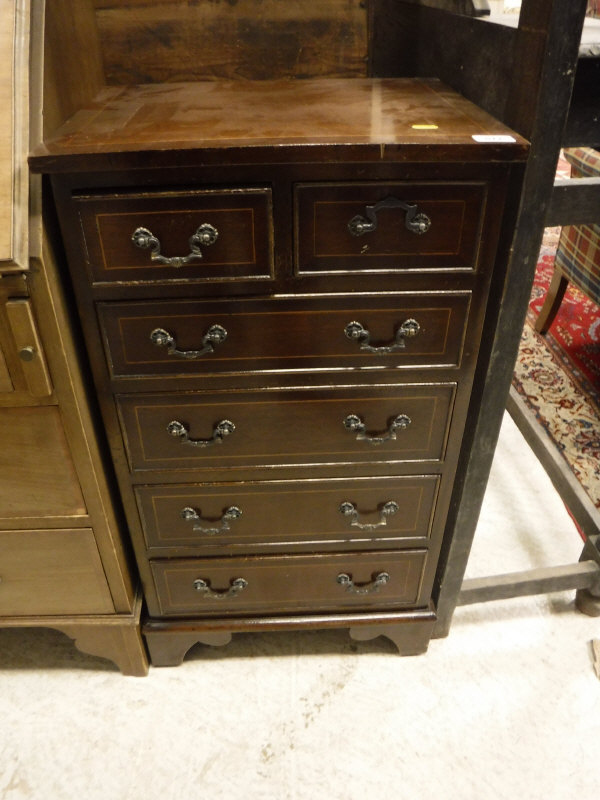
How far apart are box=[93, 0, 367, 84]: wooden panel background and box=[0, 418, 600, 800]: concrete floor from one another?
1.30 meters

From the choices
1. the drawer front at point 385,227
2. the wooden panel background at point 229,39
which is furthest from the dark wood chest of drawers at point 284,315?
the wooden panel background at point 229,39

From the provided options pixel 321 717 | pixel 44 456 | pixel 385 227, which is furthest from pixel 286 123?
pixel 321 717

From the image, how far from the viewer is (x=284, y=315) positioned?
944 mm

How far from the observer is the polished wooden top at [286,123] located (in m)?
0.80

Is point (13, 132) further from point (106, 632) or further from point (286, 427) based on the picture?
point (106, 632)

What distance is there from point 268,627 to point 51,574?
1.57 feet

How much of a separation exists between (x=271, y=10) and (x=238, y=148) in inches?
24.2

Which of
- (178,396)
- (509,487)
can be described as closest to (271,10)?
(178,396)

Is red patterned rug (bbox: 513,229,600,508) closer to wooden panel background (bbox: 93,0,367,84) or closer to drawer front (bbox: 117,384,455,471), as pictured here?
drawer front (bbox: 117,384,455,471)

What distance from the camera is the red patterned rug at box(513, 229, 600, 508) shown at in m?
2.01

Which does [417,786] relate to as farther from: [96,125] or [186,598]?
[96,125]

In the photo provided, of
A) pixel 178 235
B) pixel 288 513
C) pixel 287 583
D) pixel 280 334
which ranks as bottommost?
pixel 287 583

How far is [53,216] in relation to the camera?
87 centimetres

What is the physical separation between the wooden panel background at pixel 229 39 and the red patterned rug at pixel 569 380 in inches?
55.0
